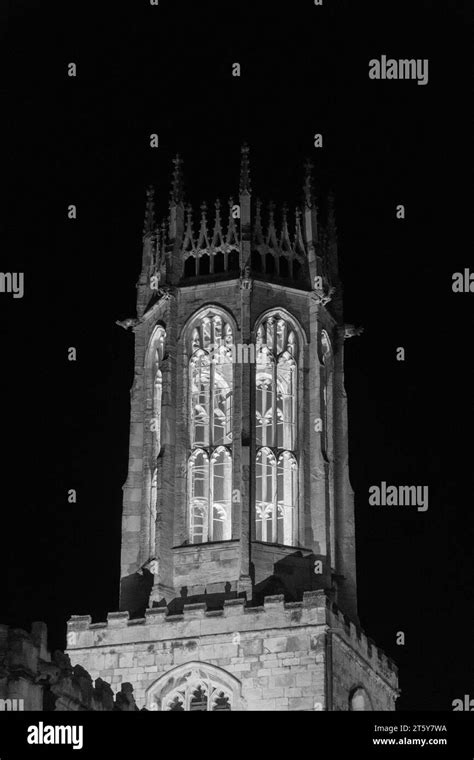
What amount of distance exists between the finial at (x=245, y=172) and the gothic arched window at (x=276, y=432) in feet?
14.6

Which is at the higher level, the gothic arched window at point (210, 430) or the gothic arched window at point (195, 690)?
the gothic arched window at point (210, 430)

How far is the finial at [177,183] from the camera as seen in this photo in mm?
63719

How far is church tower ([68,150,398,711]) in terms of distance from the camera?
185 feet

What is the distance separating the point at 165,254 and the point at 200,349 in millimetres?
3551

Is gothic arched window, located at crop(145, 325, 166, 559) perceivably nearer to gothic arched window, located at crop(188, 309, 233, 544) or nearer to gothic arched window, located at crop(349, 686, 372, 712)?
gothic arched window, located at crop(188, 309, 233, 544)

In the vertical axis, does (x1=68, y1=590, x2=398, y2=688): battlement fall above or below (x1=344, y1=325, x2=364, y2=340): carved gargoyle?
below

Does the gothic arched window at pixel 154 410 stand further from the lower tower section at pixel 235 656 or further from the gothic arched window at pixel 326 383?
the gothic arched window at pixel 326 383

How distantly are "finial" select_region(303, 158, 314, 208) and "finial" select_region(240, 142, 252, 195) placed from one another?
7.07 feet
